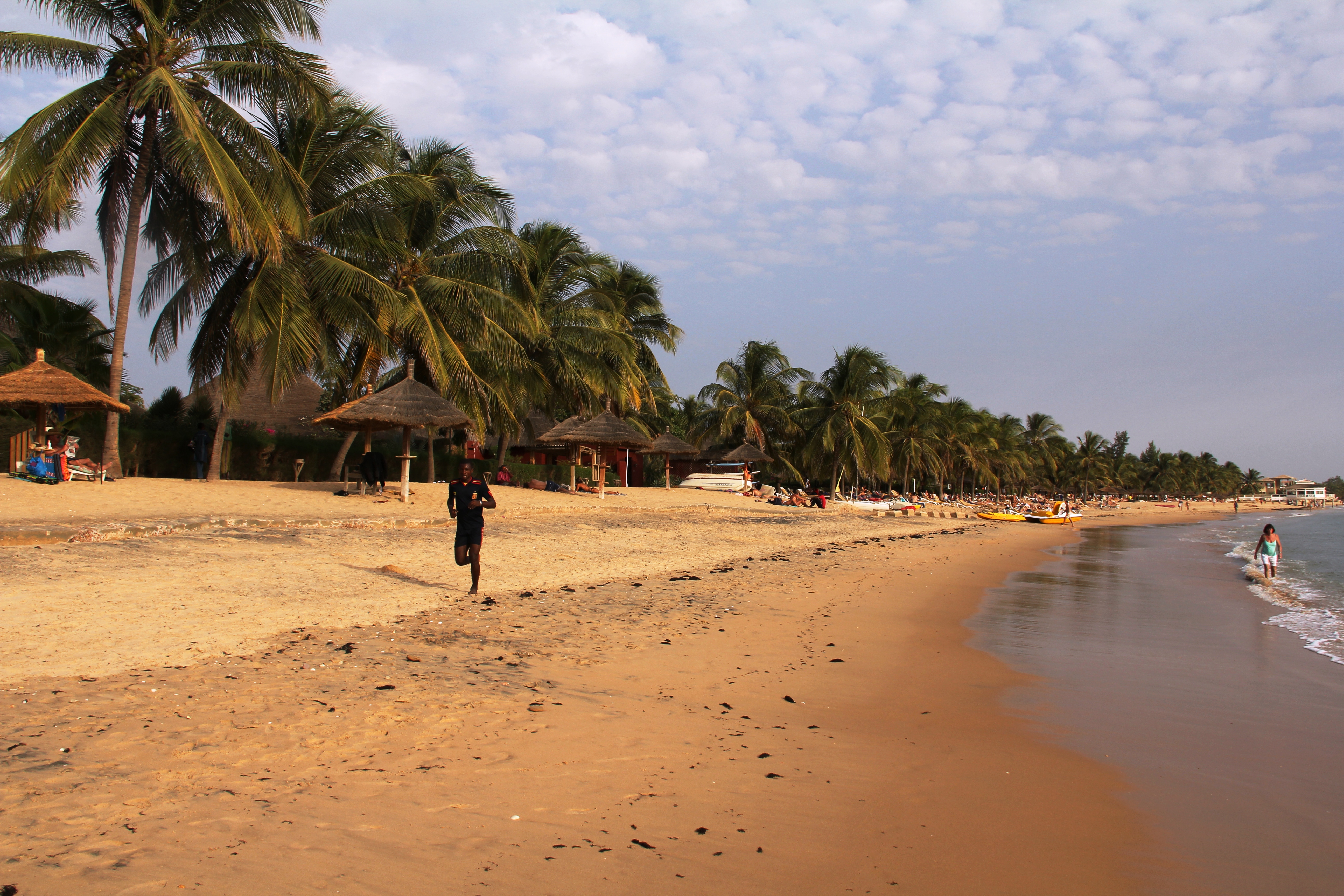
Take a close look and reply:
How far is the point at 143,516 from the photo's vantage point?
1109cm

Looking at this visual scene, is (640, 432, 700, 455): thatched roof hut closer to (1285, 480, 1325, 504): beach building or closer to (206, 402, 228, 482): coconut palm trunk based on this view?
(206, 402, 228, 482): coconut palm trunk

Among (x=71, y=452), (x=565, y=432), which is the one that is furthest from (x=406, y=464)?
(x=565, y=432)

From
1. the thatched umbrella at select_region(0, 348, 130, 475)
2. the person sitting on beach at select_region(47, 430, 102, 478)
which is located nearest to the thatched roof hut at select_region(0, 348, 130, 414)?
the thatched umbrella at select_region(0, 348, 130, 475)

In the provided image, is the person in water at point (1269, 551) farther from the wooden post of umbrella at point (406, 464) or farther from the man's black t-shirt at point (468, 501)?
the wooden post of umbrella at point (406, 464)

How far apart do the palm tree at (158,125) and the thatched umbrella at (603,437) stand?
923 centimetres

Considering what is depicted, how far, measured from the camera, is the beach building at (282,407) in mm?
26016

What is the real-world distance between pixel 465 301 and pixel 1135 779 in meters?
17.9

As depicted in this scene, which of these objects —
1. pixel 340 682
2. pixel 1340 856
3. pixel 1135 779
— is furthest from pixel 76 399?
pixel 1340 856

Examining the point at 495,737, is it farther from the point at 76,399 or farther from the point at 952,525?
the point at 952,525

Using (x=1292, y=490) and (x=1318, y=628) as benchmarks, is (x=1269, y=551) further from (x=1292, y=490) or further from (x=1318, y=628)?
(x=1292, y=490)

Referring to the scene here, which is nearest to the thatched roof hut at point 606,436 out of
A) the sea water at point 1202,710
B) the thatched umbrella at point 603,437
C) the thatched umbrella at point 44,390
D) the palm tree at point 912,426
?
the thatched umbrella at point 603,437

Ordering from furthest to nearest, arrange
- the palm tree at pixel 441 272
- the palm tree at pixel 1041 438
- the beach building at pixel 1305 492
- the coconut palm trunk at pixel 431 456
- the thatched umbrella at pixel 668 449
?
the beach building at pixel 1305 492 < the palm tree at pixel 1041 438 < the thatched umbrella at pixel 668 449 < the coconut palm trunk at pixel 431 456 < the palm tree at pixel 441 272

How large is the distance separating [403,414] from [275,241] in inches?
152

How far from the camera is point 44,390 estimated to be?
525 inches
